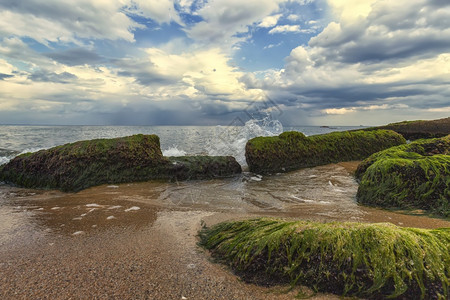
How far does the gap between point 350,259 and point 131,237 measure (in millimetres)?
2574

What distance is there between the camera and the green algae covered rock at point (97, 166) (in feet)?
21.2

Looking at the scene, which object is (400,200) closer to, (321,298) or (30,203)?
(321,298)

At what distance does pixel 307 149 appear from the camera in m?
9.22

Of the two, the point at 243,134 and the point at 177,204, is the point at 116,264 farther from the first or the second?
the point at 243,134

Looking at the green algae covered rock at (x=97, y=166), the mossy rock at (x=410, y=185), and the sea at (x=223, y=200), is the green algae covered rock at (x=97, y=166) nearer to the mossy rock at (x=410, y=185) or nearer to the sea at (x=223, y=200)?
the sea at (x=223, y=200)

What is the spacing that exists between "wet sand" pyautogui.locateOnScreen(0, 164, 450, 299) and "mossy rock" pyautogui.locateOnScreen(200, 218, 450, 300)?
0.52 ft

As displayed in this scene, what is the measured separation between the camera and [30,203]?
5.09 meters

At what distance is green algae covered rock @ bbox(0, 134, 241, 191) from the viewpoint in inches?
255

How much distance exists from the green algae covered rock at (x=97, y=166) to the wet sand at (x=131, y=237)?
0.51 m

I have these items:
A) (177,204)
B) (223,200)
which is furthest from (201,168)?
(177,204)

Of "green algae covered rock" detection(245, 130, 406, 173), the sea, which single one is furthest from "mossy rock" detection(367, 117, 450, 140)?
the sea

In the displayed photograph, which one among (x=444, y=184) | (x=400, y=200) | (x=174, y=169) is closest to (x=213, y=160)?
(x=174, y=169)

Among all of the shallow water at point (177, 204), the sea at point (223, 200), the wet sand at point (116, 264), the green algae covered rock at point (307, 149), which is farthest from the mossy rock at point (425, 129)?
the wet sand at point (116, 264)

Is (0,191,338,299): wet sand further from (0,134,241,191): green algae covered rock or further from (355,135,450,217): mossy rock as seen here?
(355,135,450,217): mossy rock
